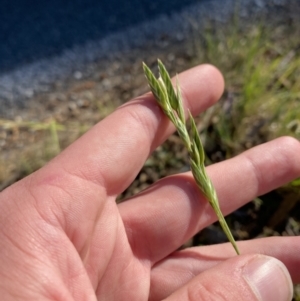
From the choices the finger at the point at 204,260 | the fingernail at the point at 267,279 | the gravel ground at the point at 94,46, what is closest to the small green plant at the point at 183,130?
the fingernail at the point at 267,279

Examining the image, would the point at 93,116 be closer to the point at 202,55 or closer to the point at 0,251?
the point at 202,55

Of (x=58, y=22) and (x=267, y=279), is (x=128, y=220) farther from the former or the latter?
(x=58, y=22)

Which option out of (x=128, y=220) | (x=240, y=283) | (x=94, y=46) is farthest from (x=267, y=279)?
(x=94, y=46)

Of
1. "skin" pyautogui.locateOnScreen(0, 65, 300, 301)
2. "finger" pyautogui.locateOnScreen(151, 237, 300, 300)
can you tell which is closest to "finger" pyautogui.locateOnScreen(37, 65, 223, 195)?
"skin" pyautogui.locateOnScreen(0, 65, 300, 301)

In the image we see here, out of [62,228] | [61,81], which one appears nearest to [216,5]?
[61,81]

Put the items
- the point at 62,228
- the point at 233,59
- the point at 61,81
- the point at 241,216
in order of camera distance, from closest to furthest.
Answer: the point at 62,228 → the point at 241,216 → the point at 233,59 → the point at 61,81

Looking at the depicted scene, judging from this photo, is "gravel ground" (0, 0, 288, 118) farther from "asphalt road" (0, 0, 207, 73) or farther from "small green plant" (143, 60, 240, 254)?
"small green plant" (143, 60, 240, 254)

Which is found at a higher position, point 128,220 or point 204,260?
point 128,220

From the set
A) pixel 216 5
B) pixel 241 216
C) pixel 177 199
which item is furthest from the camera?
pixel 216 5
